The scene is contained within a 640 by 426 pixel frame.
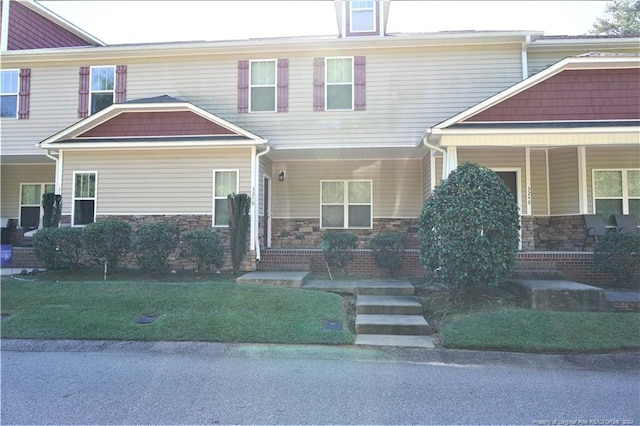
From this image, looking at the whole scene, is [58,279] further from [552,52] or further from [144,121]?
[552,52]

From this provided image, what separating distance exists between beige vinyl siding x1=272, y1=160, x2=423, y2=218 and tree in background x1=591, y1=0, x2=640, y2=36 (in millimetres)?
15137

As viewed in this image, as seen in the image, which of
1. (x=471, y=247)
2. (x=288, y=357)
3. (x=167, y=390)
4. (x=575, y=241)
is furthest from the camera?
(x=575, y=241)

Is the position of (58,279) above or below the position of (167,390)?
above

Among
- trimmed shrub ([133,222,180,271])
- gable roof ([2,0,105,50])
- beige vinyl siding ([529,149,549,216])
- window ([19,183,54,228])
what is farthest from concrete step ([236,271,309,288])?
gable roof ([2,0,105,50])

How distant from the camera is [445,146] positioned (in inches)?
362

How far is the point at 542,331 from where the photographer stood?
5742 mm

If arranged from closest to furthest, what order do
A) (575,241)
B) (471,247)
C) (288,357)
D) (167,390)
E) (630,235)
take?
(167,390) < (288,357) < (471,247) < (630,235) < (575,241)

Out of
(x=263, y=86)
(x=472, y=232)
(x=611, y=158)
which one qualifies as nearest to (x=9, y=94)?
(x=263, y=86)

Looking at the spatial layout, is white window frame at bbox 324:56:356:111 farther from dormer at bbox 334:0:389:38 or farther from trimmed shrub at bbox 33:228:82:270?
trimmed shrub at bbox 33:228:82:270

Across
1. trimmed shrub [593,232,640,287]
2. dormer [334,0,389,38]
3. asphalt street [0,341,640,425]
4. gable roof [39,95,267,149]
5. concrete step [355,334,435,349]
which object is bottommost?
asphalt street [0,341,640,425]

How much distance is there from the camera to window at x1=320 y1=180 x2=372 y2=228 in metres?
12.4

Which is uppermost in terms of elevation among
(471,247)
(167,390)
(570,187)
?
(570,187)

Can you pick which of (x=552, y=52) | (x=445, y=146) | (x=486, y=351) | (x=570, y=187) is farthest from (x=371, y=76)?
(x=486, y=351)

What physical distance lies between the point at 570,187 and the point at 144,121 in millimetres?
11417
